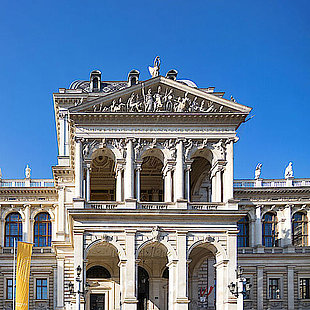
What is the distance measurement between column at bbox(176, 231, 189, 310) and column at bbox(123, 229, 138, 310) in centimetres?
310

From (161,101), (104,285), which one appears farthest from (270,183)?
(161,101)

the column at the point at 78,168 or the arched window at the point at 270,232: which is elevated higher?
the column at the point at 78,168

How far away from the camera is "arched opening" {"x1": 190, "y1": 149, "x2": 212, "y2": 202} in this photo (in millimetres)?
55938

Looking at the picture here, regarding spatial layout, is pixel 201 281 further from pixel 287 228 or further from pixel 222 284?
pixel 222 284

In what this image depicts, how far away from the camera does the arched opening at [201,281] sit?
188ft

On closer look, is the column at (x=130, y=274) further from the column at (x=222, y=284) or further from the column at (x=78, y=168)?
the column at (x=222, y=284)

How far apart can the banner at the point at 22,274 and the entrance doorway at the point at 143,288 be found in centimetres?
1027

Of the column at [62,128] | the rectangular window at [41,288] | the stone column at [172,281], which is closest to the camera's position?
the stone column at [172,281]

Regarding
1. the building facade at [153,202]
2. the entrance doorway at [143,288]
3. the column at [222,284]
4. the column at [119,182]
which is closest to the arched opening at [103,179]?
the building facade at [153,202]

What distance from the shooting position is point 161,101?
5041cm

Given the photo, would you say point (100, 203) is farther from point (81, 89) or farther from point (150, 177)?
point (81, 89)

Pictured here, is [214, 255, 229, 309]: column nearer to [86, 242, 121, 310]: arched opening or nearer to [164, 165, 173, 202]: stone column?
[164, 165, 173, 202]: stone column

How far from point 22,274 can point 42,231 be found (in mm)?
14701

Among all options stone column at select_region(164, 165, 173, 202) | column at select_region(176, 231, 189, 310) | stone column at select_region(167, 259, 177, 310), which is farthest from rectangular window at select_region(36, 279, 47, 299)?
column at select_region(176, 231, 189, 310)
